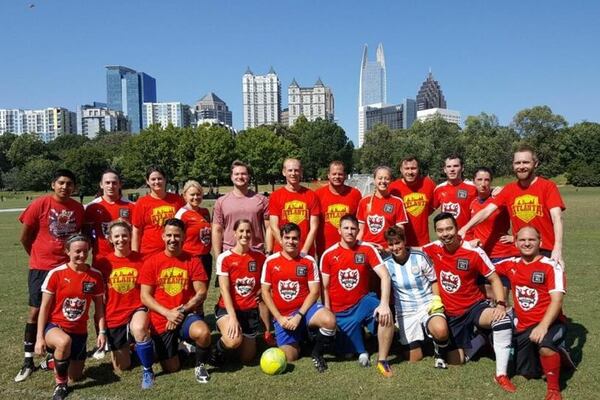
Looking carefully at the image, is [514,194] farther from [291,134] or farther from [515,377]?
[291,134]

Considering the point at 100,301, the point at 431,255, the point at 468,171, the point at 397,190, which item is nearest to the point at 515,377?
the point at 431,255

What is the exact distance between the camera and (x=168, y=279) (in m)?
5.19

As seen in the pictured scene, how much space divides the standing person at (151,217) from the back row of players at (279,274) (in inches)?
0.5

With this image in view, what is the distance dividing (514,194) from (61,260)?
5.03m

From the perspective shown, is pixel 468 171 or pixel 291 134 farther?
pixel 291 134

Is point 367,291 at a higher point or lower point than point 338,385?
higher

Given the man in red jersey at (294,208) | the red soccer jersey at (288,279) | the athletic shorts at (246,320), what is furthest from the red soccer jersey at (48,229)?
the man in red jersey at (294,208)

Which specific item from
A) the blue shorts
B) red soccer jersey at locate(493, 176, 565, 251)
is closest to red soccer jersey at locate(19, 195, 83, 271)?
the blue shorts

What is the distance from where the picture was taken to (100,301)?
5.09 m

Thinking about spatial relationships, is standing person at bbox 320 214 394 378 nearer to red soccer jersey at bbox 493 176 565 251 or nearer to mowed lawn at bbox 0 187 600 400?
mowed lawn at bbox 0 187 600 400

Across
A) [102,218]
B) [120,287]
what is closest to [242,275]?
[120,287]

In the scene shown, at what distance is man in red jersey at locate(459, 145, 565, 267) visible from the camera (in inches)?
207

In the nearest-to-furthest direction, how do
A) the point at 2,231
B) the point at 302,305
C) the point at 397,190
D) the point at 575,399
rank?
1. the point at 575,399
2. the point at 302,305
3. the point at 397,190
4. the point at 2,231

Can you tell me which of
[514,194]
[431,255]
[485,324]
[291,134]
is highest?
[291,134]
